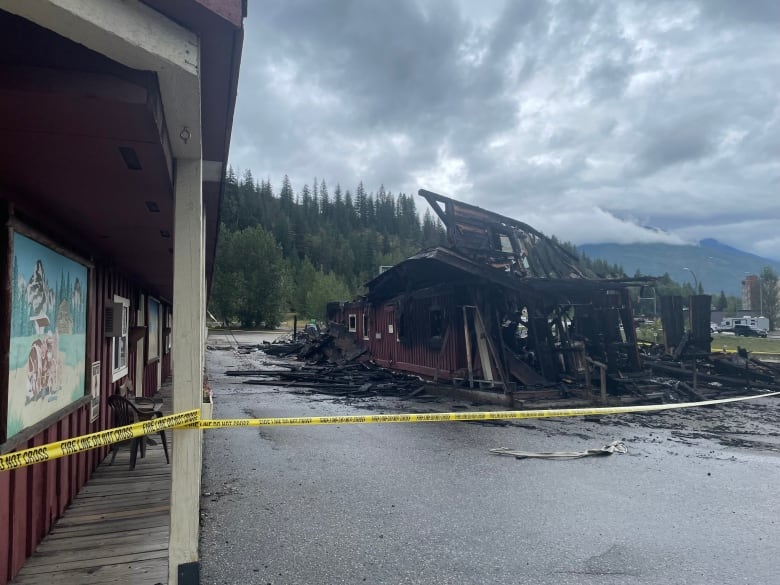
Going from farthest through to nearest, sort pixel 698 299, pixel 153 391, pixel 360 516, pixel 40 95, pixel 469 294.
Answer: pixel 698 299
pixel 469 294
pixel 153 391
pixel 360 516
pixel 40 95

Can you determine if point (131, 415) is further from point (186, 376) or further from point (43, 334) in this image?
point (186, 376)

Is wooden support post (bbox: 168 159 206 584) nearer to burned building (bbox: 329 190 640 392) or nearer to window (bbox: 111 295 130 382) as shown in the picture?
window (bbox: 111 295 130 382)

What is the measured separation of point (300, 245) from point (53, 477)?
121 meters

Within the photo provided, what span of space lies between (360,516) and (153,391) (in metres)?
9.81

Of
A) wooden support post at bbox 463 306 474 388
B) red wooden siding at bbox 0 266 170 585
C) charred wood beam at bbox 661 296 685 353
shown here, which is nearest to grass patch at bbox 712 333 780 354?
charred wood beam at bbox 661 296 685 353

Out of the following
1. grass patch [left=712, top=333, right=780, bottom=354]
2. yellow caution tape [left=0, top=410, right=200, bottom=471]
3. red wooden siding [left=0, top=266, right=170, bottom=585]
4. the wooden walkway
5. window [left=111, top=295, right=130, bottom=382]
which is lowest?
grass patch [left=712, top=333, right=780, bottom=354]

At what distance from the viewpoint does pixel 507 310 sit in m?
15.4

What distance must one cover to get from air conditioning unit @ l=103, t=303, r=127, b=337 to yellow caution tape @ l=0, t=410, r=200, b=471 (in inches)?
168

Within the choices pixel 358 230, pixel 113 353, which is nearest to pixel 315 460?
pixel 113 353

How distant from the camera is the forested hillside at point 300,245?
65.3 m

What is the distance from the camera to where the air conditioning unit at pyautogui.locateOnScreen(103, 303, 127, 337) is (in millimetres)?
6699

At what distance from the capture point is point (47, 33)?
7.45 feet

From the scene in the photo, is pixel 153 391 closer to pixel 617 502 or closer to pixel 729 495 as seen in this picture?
pixel 617 502

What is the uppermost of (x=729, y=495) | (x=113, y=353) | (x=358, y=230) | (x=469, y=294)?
(x=358, y=230)
